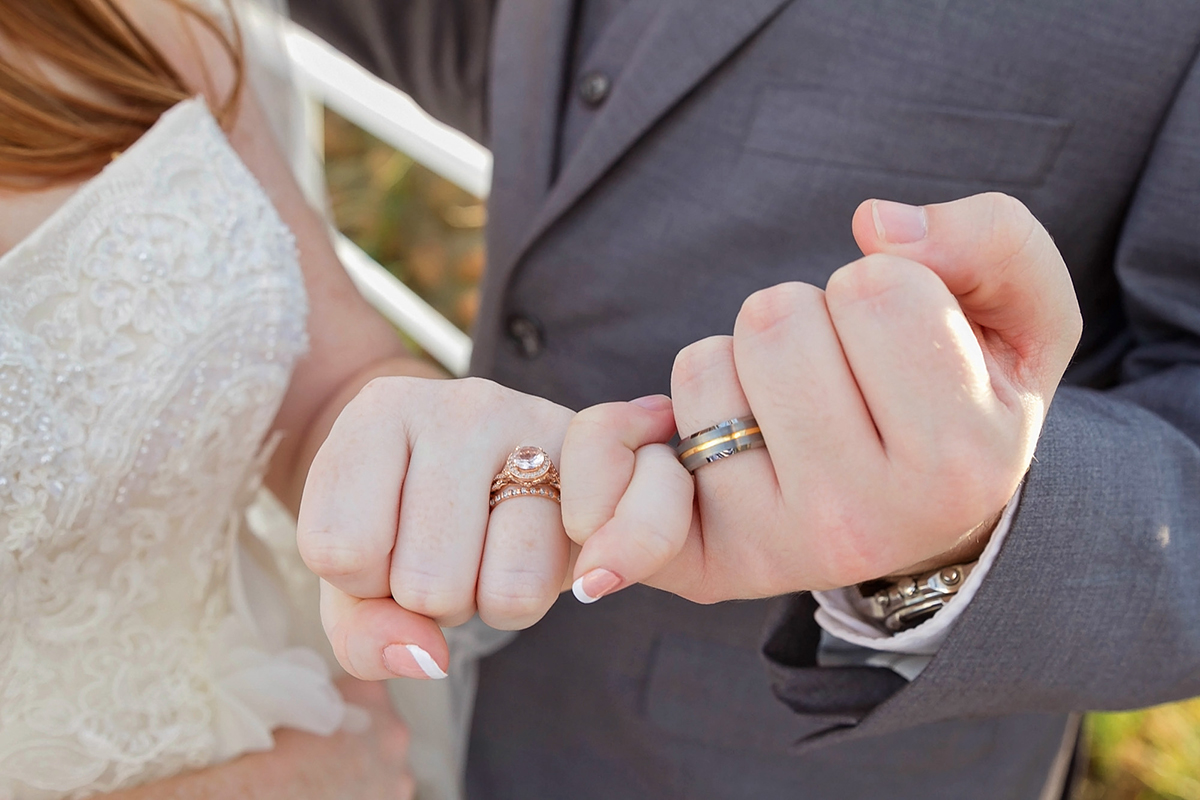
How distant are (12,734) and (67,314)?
15.4 inches

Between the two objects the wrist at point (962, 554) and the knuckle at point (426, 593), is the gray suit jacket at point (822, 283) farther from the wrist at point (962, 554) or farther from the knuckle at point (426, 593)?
the knuckle at point (426, 593)

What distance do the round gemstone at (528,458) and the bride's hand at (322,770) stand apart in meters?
0.57

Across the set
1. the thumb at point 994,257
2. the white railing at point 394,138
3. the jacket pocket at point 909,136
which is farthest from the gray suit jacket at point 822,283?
the white railing at point 394,138

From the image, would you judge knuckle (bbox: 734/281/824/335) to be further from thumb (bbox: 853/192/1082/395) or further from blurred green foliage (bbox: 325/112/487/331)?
blurred green foliage (bbox: 325/112/487/331)

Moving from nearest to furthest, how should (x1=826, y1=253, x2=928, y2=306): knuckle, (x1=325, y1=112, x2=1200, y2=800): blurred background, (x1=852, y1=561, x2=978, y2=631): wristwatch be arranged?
(x1=826, y1=253, x2=928, y2=306): knuckle → (x1=852, y1=561, x2=978, y2=631): wristwatch → (x1=325, y1=112, x2=1200, y2=800): blurred background

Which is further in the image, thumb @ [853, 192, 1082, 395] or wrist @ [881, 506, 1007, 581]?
wrist @ [881, 506, 1007, 581]

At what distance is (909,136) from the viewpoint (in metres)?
0.83

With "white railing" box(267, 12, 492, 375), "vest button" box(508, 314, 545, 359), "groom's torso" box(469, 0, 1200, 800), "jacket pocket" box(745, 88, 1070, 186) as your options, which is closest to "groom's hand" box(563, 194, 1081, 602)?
"groom's torso" box(469, 0, 1200, 800)

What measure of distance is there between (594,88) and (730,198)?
0.21m

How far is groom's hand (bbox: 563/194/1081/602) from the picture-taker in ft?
1.44

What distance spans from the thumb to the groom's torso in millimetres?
282

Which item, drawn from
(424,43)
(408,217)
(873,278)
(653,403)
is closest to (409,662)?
(653,403)

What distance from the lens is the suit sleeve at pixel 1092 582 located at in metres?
0.64

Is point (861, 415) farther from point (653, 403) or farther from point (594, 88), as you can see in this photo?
point (594, 88)
